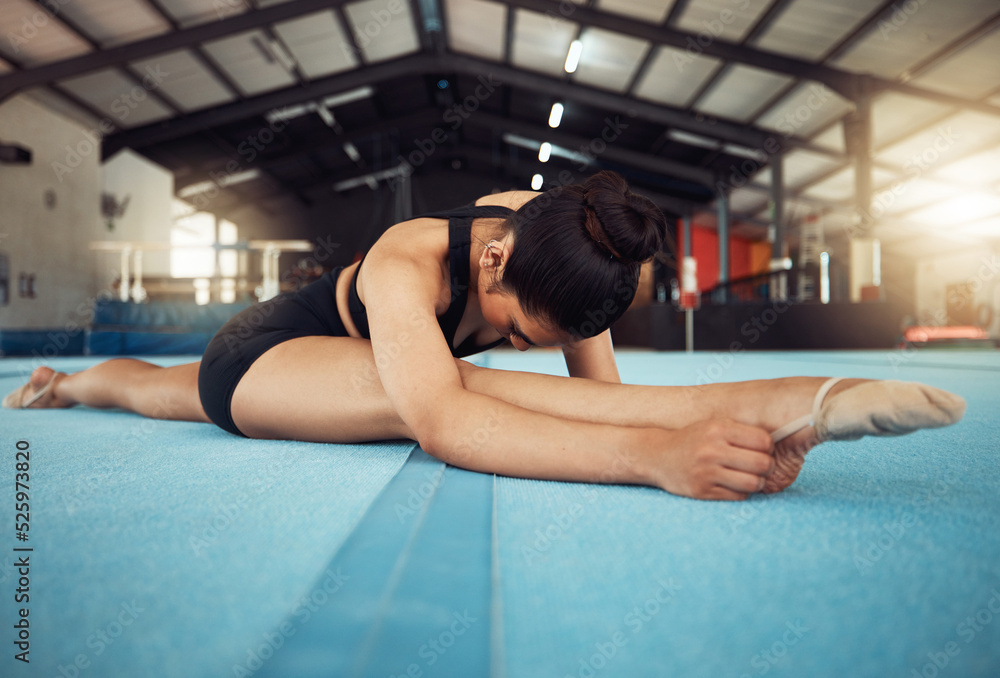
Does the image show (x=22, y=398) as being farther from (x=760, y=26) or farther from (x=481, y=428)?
(x=760, y=26)

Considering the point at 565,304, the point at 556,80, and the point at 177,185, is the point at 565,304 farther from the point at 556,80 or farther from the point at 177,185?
the point at 177,185

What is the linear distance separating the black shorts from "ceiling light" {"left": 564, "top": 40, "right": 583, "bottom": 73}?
723 centimetres

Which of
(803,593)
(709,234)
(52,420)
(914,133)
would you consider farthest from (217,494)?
(709,234)

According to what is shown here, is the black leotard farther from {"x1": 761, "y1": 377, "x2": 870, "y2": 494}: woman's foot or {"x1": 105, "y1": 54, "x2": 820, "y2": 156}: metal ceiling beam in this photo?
{"x1": 105, "y1": 54, "x2": 820, "y2": 156}: metal ceiling beam

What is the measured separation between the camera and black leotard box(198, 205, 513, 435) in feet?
2.90

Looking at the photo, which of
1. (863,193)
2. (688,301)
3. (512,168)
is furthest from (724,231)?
(688,301)

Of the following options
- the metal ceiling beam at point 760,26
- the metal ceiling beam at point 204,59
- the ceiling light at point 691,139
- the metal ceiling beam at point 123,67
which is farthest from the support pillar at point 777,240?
the metal ceiling beam at point 123,67

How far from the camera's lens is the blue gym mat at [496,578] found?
0.33 m

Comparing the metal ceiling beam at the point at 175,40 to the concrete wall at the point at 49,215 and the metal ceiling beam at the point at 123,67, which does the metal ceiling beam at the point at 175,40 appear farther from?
the concrete wall at the point at 49,215

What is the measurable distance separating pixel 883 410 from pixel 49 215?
8756 mm

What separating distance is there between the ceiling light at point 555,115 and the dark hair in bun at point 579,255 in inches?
365

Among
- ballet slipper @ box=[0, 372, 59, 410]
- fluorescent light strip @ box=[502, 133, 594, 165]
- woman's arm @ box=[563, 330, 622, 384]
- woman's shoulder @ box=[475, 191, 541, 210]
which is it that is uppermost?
fluorescent light strip @ box=[502, 133, 594, 165]

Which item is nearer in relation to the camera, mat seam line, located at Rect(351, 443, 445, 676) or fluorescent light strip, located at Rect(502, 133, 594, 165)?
mat seam line, located at Rect(351, 443, 445, 676)

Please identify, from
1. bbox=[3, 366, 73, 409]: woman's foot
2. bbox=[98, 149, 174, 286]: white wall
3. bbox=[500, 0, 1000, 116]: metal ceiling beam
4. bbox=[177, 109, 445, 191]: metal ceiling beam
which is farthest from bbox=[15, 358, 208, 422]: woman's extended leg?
bbox=[177, 109, 445, 191]: metal ceiling beam
